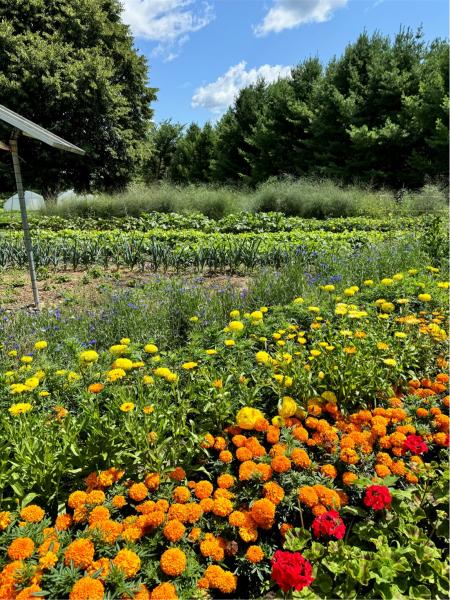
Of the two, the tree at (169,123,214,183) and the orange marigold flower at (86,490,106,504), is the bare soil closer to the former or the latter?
the orange marigold flower at (86,490,106,504)

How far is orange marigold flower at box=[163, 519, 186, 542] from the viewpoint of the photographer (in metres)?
1.40

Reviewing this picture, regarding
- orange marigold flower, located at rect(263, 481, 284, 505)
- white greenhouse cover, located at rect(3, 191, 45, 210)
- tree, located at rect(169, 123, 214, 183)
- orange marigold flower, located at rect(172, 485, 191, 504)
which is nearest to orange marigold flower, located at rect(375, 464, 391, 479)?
orange marigold flower, located at rect(263, 481, 284, 505)

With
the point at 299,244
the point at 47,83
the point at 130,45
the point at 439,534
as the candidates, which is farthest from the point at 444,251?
the point at 130,45

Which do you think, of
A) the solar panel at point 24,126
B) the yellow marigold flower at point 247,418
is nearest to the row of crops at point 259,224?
the solar panel at point 24,126

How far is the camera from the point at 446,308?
3.27 m

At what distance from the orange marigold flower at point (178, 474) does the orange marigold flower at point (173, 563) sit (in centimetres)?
39

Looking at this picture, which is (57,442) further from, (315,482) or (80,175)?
(80,175)

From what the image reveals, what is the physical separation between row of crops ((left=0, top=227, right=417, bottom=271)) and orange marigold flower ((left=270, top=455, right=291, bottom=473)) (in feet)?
13.6

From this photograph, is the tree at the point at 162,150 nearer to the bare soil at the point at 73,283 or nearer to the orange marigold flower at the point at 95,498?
the bare soil at the point at 73,283

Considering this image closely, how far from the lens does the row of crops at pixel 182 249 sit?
6.01 metres

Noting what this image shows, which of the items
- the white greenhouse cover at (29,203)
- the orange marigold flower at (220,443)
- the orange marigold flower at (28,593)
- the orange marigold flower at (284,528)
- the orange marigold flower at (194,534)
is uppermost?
the white greenhouse cover at (29,203)

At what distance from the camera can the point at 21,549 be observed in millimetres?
1292

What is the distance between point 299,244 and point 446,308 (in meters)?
3.08

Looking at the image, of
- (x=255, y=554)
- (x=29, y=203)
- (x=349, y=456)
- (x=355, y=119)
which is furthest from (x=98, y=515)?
(x=355, y=119)
